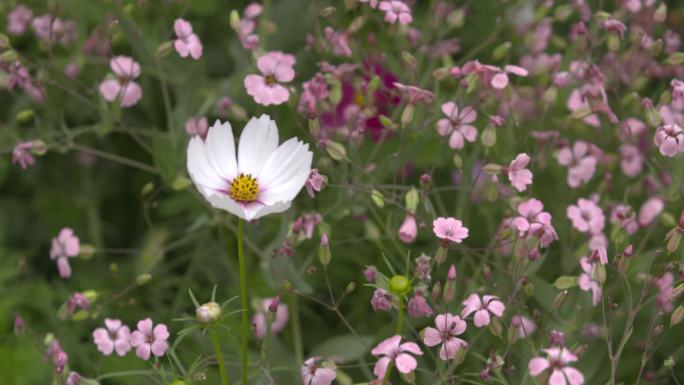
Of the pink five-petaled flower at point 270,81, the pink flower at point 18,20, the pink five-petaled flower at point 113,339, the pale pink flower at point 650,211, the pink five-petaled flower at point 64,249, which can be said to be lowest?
the pale pink flower at point 650,211

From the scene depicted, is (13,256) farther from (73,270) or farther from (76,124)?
(76,124)

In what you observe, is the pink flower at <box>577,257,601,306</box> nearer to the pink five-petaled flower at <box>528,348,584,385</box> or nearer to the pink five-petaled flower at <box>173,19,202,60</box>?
the pink five-petaled flower at <box>528,348,584,385</box>

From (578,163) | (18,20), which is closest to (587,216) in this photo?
(578,163)

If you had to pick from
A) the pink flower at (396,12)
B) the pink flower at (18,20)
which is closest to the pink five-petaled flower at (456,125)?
the pink flower at (396,12)

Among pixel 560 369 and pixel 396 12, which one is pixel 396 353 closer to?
pixel 560 369

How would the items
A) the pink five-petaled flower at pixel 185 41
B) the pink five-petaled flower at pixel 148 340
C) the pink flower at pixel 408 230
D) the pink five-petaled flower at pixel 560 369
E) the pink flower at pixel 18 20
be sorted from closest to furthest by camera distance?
the pink five-petaled flower at pixel 560 369
the pink five-petaled flower at pixel 148 340
the pink flower at pixel 408 230
the pink five-petaled flower at pixel 185 41
the pink flower at pixel 18 20

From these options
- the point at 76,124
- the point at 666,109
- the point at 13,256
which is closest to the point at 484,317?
the point at 666,109

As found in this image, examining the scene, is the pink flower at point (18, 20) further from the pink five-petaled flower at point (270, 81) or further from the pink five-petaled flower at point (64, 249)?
the pink five-petaled flower at point (270, 81)
